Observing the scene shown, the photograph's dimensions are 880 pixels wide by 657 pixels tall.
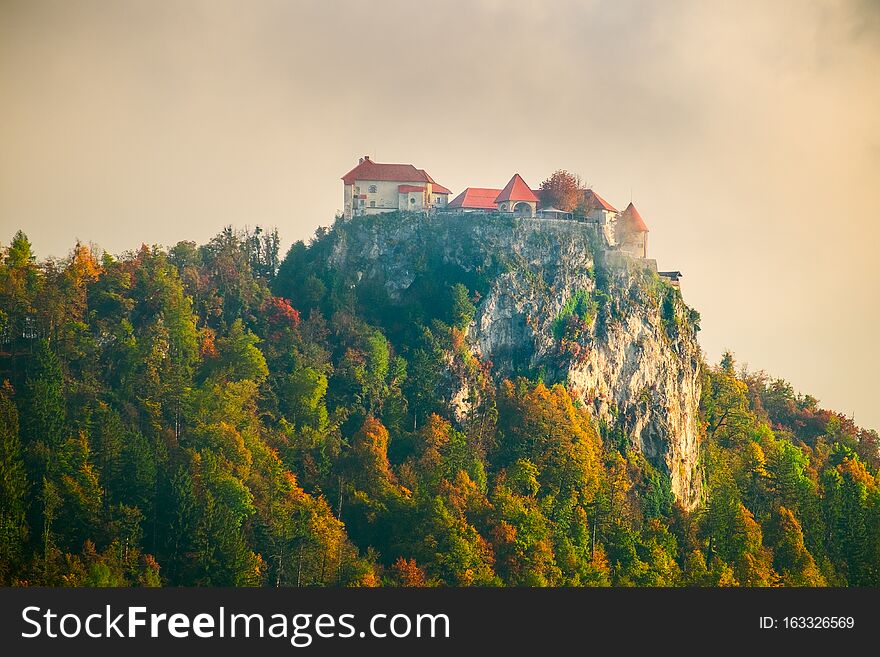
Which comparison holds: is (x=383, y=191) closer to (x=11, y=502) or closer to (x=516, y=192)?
(x=516, y=192)

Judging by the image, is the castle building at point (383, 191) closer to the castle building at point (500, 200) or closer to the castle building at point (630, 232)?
the castle building at point (500, 200)

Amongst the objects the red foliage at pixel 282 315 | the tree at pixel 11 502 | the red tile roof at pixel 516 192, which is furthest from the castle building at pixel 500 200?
the tree at pixel 11 502

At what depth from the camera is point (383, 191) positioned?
10069cm

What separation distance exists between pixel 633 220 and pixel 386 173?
1498 cm

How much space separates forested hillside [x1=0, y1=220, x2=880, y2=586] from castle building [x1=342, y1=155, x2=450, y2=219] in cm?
292

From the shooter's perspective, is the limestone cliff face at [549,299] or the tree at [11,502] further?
the limestone cliff face at [549,299]

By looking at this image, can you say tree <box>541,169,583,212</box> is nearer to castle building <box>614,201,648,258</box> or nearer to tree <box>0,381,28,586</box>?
castle building <box>614,201,648,258</box>

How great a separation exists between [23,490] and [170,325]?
47.1ft

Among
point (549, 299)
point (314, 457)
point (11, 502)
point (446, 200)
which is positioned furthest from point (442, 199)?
point (11, 502)

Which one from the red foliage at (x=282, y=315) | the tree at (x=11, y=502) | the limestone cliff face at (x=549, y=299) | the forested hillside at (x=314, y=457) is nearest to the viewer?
the tree at (x=11, y=502)

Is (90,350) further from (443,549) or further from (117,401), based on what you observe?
(443,549)

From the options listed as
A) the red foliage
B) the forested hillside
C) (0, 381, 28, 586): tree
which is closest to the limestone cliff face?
the forested hillside

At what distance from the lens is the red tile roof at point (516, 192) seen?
102 metres

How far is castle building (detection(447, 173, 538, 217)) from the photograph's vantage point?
332 ft
